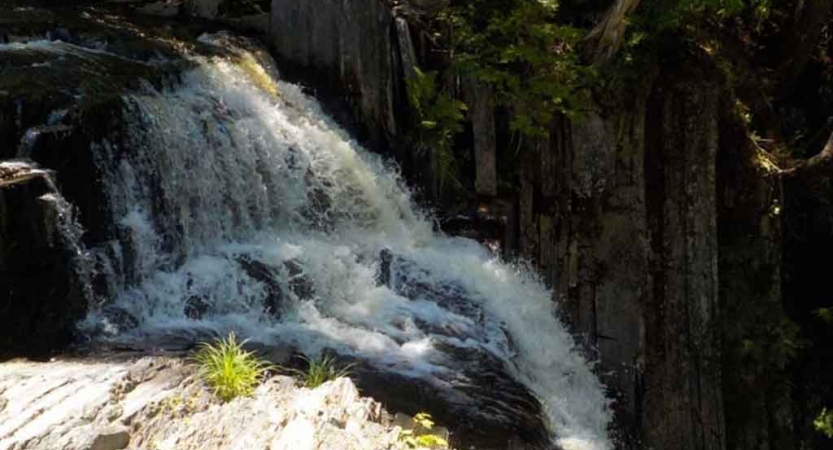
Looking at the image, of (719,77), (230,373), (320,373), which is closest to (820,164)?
(719,77)

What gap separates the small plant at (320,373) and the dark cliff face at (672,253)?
388cm

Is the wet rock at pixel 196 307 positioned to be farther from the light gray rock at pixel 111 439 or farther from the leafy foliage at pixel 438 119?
the leafy foliage at pixel 438 119

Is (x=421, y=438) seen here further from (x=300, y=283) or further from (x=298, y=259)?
(x=298, y=259)

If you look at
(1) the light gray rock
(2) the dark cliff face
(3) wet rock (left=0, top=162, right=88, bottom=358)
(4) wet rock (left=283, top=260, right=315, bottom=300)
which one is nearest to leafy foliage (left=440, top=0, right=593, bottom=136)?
(2) the dark cliff face

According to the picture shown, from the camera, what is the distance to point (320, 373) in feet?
17.2

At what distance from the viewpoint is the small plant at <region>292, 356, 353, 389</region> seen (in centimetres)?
517

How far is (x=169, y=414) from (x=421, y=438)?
1.31m

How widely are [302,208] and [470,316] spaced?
215 centimetres

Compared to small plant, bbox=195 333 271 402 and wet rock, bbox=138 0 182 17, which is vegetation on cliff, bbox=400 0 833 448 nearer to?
wet rock, bbox=138 0 182 17

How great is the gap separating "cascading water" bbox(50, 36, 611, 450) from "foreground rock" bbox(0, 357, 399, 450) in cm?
151

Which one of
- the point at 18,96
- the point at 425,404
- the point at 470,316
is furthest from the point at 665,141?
the point at 18,96

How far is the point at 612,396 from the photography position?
888cm

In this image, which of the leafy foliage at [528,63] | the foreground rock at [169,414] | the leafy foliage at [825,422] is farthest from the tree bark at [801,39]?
the foreground rock at [169,414]

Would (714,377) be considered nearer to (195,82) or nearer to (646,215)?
(646,215)
